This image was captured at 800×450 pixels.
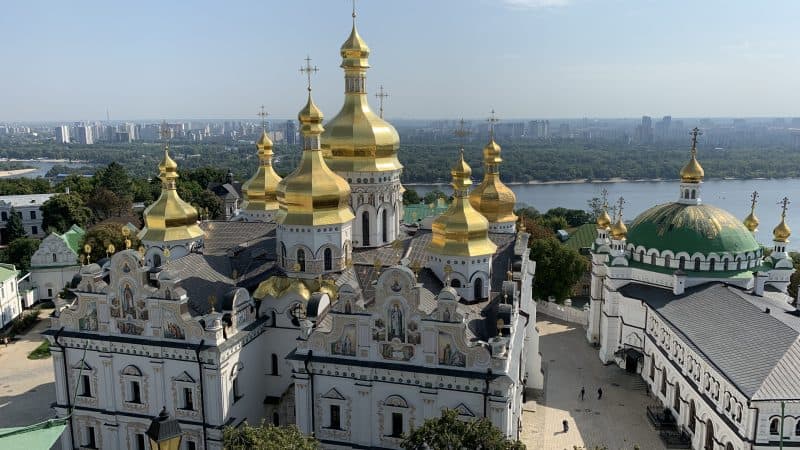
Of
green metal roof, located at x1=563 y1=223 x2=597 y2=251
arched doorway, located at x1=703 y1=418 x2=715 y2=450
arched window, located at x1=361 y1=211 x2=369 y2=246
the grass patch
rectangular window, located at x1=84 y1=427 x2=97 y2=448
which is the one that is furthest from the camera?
green metal roof, located at x1=563 y1=223 x2=597 y2=251

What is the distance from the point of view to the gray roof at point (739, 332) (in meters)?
13.5

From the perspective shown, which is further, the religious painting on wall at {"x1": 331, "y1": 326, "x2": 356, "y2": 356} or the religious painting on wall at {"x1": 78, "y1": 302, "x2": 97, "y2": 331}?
the religious painting on wall at {"x1": 78, "y1": 302, "x2": 97, "y2": 331}

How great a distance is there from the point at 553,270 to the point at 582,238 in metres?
11.5

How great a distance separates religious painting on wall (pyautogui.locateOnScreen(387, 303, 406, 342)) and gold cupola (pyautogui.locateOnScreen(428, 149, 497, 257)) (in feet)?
9.89

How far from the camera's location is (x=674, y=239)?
20.7 meters

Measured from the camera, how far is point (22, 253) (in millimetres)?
31859

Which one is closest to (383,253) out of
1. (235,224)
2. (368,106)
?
(368,106)

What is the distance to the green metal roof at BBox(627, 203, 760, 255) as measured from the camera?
20188 mm

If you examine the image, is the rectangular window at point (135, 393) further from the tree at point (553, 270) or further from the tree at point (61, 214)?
the tree at point (61, 214)

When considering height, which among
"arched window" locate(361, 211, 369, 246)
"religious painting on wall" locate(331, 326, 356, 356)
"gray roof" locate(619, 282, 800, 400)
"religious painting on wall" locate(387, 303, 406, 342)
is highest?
"arched window" locate(361, 211, 369, 246)

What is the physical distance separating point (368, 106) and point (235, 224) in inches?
247

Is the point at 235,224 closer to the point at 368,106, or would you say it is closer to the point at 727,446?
the point at 368,106

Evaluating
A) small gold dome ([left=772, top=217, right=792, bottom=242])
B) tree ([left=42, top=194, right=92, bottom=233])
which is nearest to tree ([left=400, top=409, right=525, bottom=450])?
small gold dome ([left=772, top=217, right=792, bottom=242])

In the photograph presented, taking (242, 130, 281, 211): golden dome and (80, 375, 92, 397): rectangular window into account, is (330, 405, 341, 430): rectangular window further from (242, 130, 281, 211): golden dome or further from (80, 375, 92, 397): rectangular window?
(242, 130, 281, 211): golden dome
